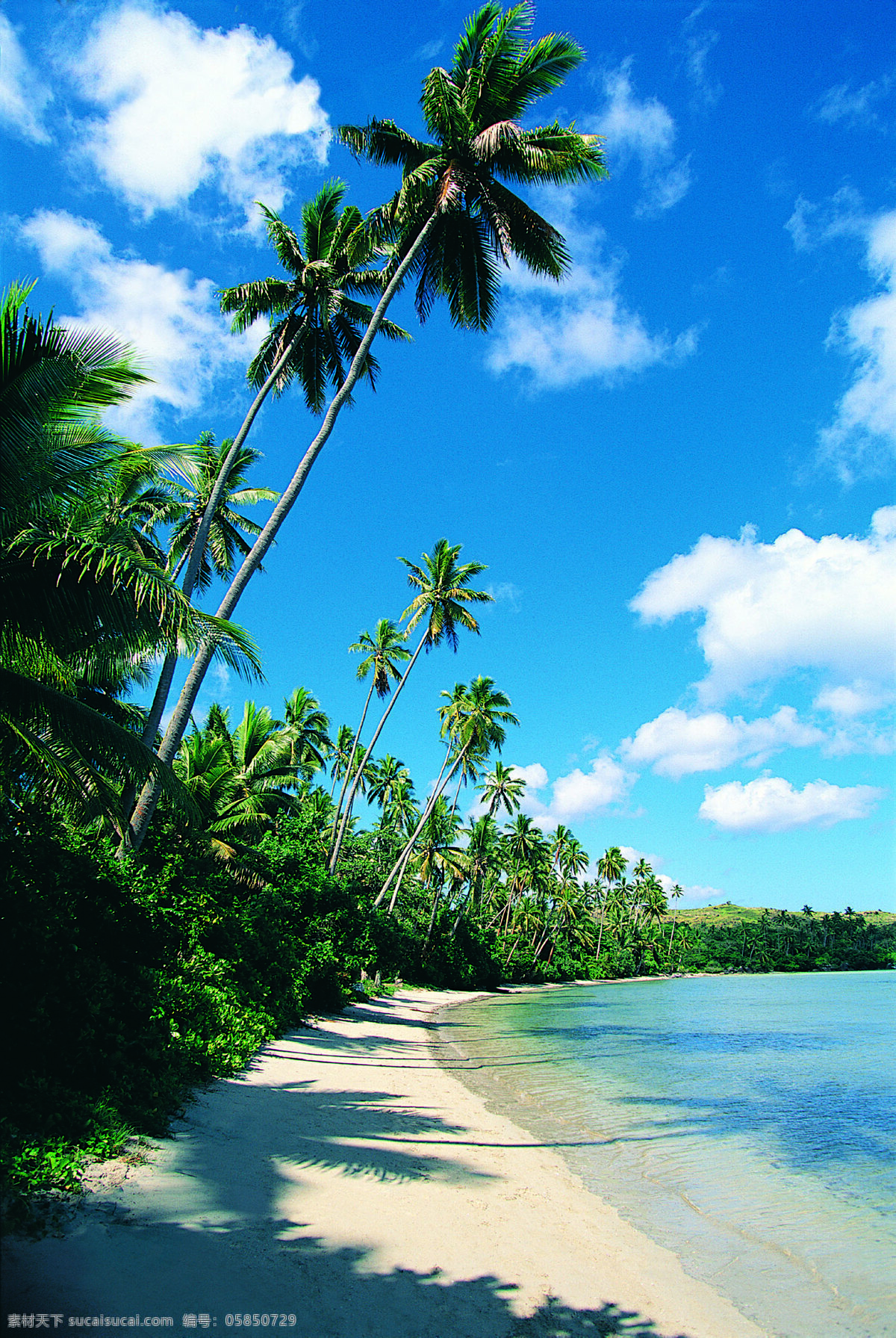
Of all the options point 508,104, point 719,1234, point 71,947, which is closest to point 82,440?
point 71,947

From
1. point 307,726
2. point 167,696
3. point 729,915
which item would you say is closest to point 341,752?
point 307,726

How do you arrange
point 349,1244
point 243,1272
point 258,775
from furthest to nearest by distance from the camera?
1. point 258,775
2. point 349,1244
3. point 243,1272

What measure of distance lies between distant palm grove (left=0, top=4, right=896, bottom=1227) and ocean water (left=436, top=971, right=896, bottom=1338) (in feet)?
16.3

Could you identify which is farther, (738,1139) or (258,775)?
(258,775)

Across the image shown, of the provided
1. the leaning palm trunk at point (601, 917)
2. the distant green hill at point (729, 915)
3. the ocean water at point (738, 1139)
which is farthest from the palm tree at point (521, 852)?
the distant green hill at point (729, 915)

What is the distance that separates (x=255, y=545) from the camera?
12.1 metres

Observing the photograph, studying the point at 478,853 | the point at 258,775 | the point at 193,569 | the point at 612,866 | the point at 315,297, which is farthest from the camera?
the point at 612,866

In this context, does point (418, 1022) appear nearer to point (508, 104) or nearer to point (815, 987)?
point (508, 104)

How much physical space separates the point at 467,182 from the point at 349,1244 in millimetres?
16598

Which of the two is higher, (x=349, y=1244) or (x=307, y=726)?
(x=307, y=726)

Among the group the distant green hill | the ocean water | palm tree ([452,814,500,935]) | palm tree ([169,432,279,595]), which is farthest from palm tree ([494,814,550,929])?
the distant green hill

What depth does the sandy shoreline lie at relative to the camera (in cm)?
387

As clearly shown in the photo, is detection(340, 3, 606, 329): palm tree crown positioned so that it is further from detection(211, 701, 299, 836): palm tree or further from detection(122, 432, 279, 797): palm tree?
detection(211, 701, 299, 836): palm tree

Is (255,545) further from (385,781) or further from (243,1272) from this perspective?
(385,781)
